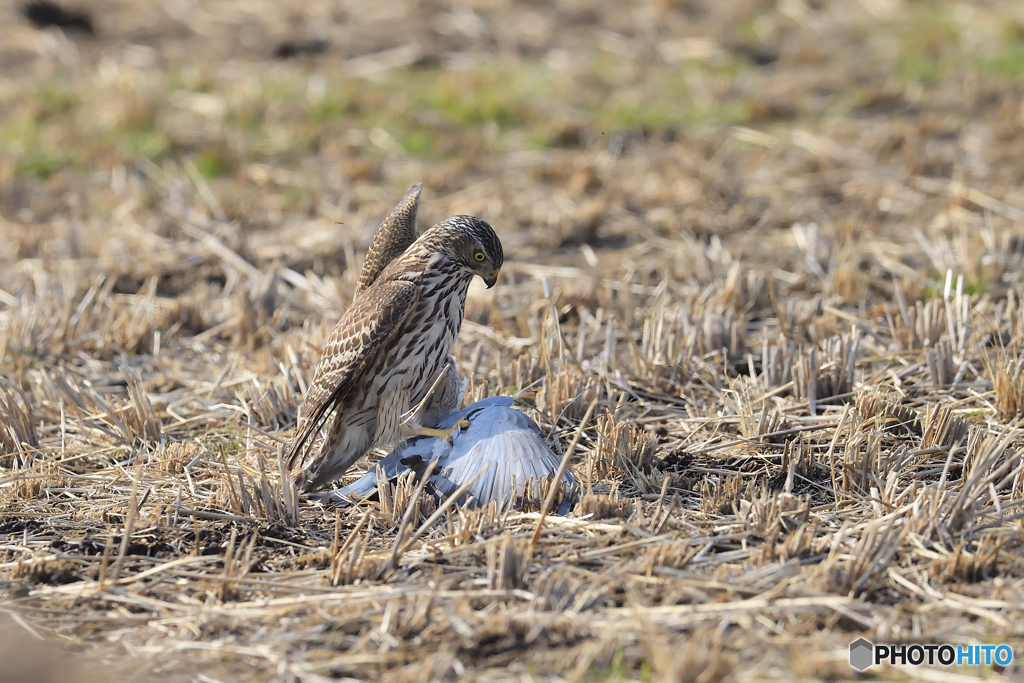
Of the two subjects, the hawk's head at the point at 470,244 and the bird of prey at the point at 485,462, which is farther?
the hawk's head at the point at 470,244

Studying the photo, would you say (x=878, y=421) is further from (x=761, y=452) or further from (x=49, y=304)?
(x=49, y=304)

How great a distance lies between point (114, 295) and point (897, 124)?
711 centimetres

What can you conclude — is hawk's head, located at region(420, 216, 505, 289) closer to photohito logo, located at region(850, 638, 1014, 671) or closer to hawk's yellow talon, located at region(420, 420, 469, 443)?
hawk's yellow talon, located at region(420, 420, 469, 443)

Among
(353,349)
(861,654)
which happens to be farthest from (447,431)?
(861,654)

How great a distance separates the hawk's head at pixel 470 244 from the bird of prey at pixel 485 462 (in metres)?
0.60

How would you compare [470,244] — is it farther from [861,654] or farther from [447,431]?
[861,654]

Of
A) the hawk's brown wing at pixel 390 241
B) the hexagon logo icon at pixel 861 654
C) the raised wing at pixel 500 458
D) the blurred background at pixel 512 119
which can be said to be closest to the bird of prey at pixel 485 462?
the raised wing at pixel 500 458

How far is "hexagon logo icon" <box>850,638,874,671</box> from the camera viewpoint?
10.9ft

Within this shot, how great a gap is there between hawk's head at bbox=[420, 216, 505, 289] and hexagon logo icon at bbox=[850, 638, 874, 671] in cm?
220

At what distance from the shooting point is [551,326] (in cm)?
589

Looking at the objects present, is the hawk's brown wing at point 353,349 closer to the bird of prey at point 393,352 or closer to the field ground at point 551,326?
the bird of prey at point 393,352

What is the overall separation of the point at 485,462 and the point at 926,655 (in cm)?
187

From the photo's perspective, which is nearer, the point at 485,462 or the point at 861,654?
the point at 861,654

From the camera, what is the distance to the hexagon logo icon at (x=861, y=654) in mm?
3318
